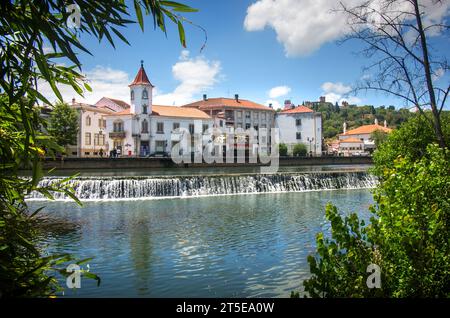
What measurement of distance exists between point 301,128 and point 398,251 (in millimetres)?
71227

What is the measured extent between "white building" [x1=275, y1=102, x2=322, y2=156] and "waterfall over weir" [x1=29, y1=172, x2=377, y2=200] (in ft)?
146

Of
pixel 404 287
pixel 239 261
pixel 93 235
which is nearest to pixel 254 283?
pixel 239 261

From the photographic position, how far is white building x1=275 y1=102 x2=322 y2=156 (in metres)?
72.9

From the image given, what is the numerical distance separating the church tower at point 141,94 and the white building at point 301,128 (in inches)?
1084

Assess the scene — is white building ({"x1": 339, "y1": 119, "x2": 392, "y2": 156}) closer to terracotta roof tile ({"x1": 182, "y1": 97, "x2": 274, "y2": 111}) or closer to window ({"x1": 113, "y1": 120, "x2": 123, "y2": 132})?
terracotta roof tile ({"x1": 182, "y1": 97, "x2": 274, "y2": 111})

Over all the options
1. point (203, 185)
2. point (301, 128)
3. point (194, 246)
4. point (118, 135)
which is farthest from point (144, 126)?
point (194, 246)

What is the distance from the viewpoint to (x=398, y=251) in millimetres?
3895

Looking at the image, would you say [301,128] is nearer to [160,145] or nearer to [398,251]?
[160,145]

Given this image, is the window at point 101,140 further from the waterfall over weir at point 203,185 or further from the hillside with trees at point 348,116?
the hillside with trees at point 348,116

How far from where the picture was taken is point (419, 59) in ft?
17.8

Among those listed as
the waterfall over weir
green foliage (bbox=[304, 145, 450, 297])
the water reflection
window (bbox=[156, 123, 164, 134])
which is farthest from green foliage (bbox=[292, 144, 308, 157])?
green foliage (bbox=[304, 145, 450, 297])

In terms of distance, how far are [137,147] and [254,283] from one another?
50370mm

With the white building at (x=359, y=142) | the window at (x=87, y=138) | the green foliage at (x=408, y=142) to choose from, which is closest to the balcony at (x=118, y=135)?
the window at (x=87, y=138)

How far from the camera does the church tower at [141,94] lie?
55.9 meters
